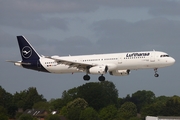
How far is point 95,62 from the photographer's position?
366 feet

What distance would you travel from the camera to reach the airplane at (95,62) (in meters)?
107

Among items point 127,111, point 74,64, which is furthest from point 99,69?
point 127,111

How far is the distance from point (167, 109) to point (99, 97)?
1893 cm

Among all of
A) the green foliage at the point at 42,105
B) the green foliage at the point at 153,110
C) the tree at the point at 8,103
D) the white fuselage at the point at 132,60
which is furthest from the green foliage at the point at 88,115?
the white fuselage at the point at 132,60

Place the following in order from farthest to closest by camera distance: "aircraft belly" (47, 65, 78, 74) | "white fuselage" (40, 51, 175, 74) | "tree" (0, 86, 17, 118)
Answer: "tree" (0, 86, 17, 118) < "aircraft belly" (47, 65, 78, 74) < "white fuselage" (40, 51, 175, 74)

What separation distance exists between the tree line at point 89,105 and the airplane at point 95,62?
2762 centimetres

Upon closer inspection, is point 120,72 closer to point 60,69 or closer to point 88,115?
point 60,69

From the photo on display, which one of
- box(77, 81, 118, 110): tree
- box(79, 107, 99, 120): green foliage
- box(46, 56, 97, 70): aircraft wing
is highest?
box(46, 56, 97, 70): aircraft wing

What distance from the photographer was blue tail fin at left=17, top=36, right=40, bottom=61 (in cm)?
11869

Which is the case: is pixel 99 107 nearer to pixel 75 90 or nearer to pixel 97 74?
pixel 75 90

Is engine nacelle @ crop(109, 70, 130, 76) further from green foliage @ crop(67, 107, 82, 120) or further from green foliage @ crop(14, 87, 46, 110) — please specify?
green foliage @ crop(14, 87, 46, 110)

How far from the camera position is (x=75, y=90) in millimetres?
193750

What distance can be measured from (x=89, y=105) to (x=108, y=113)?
36.1ft

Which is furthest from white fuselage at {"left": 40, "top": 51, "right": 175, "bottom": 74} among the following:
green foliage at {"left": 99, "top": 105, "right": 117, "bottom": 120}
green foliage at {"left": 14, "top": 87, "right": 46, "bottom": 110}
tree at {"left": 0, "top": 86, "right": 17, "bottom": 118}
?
green foliage at {"left": 14, "top": 87, "right": 46, "bottom": 110}
